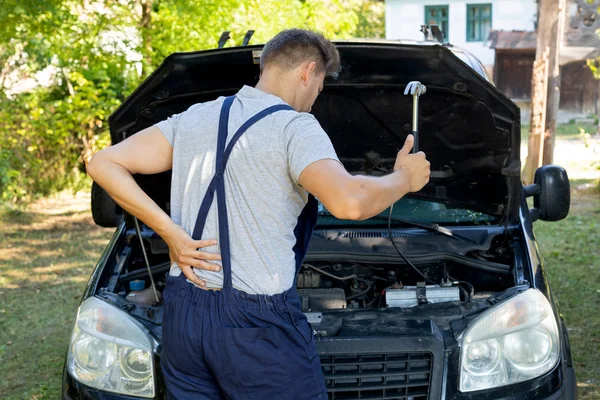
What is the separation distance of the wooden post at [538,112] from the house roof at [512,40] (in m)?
23.3

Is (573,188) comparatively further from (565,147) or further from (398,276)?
(398,276)

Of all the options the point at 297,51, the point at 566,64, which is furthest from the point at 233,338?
the point at 566,64

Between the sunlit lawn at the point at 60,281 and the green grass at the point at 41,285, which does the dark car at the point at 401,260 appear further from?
the green grass at the point at 41,285

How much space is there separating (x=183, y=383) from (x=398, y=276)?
6.27 feet

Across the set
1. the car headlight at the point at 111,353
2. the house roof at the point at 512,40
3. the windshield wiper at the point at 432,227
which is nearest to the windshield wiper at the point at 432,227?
the windshield wiper at the point at 432,227

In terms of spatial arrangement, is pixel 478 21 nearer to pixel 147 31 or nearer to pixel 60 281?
pixel 147 31

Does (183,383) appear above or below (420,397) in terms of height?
above

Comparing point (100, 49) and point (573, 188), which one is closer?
point (100, 49)

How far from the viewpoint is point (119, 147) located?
2.84 metres

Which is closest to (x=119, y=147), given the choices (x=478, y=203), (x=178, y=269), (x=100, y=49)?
(x=178, y=269)

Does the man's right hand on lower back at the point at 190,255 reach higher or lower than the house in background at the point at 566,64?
higher

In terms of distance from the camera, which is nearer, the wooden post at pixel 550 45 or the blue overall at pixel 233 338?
the blue overall at pixel 233 338

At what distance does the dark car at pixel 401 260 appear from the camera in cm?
325

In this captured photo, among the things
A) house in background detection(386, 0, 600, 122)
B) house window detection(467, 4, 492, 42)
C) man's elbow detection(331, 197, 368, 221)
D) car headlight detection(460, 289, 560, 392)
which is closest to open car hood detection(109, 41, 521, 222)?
car headlight detection(460, 289, 560, 392)
